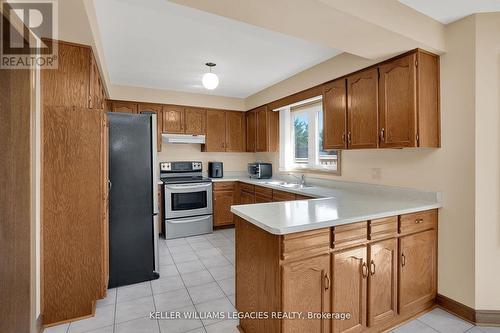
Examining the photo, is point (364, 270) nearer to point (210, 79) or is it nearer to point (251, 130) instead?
point (210, 79)

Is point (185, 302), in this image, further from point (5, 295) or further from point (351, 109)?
point (351, 109)

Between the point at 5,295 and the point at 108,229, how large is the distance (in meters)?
1.01

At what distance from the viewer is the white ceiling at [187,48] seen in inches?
84.0

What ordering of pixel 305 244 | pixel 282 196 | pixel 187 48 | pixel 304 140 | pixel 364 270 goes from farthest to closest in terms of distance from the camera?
pixel 304 140
pixel 282 196
pixel 187 48
pixel 364 270
pixel 305 244

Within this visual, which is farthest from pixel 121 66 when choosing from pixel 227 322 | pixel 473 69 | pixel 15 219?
pixel 473 69

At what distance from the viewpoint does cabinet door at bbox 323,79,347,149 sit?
284 centimetres

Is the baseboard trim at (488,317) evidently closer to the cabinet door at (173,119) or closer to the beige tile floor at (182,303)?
the beige tile floor at (182,303)

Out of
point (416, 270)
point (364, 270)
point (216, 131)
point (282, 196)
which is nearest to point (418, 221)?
point (416, 270)

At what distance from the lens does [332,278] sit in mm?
1670

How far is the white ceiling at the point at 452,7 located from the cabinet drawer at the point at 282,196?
216 centimetres

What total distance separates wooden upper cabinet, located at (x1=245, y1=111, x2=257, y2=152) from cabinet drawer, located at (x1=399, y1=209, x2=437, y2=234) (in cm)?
314

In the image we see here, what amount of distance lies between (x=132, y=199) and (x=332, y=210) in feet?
6.53

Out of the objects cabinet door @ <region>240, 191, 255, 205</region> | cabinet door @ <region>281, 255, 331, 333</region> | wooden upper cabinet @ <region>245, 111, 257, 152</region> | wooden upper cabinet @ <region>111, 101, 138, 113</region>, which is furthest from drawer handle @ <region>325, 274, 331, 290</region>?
wooden upper cabinet @ <region>111, 101, 138, 113</region>

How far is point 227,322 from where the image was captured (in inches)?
81.0
